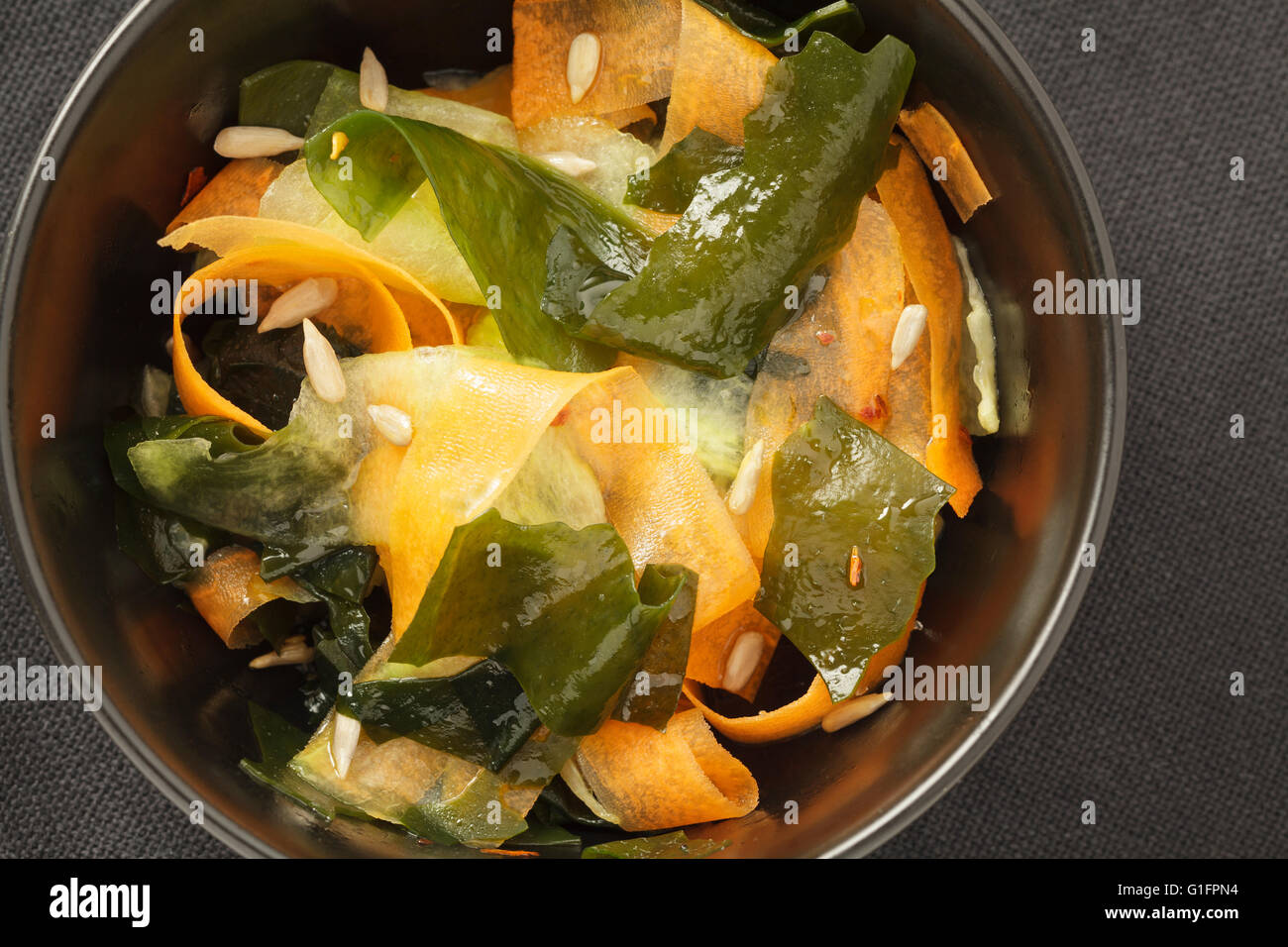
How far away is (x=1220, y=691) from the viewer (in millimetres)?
1970

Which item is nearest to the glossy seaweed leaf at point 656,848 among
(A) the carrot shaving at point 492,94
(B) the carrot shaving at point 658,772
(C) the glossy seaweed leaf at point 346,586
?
(B) the carrot shaving at point 658,772

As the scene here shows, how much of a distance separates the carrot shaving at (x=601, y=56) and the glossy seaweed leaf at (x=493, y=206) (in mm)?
154

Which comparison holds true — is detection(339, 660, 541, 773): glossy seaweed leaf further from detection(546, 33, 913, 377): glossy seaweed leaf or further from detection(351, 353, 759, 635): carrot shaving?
detection(546, 33, 913, 377): glossy seaweed leaf

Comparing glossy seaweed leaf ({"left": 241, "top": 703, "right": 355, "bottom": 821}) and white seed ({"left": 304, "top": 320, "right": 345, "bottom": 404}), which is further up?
white seed ({"left": 304, "top": 320, "right": 345, "bottom": 404})

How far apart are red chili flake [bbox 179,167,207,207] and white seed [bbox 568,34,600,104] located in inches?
22.1

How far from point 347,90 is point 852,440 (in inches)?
34.8

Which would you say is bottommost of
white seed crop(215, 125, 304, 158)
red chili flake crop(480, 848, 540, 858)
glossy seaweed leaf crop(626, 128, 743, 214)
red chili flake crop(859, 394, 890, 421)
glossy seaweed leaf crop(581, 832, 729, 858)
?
glossy seaweed leaf crop(581, 832, 729, 858)

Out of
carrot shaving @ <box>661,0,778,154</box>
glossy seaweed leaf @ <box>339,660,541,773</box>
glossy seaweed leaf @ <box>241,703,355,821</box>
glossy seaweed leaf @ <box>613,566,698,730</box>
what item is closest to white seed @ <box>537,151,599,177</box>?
carrot shaving @ <box>661,0,778,154</box>

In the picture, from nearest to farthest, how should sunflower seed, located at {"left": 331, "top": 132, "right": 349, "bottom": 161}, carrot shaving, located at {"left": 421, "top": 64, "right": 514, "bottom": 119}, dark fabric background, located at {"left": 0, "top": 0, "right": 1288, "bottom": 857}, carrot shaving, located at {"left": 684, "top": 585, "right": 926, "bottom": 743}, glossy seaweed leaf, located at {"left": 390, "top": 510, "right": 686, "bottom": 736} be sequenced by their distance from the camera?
glossy seaweed leaf, located at {"left": 390, "top": 510, "right": 686, "bottom": 736} < sunflower seed, located at {"left": 331, "top": 132, "right": 349, "bottom": 161} < carrot shaving, located at {"left": 684, "top": 585, "right": 926, "bottom": 743} < carrot shaving, located at {"left": 421, "top": 64, "right": 514, "bottom": 119} < dark fabric background, located at {"left": 0, "top": 0, "right": 1288, "bottom": 857}

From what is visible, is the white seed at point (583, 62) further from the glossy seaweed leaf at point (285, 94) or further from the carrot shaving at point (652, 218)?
the glossy seaweed leaf at point (285, 94)

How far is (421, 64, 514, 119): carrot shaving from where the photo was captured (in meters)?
1.66

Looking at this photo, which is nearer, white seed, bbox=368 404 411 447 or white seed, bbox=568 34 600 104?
white seed, bbox=368 404 411 447

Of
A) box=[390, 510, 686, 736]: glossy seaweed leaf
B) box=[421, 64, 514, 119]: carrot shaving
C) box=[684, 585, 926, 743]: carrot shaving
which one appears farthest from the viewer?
box=[421, 64, 514, 119]: carrot shaving

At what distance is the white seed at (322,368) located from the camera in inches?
55.8
